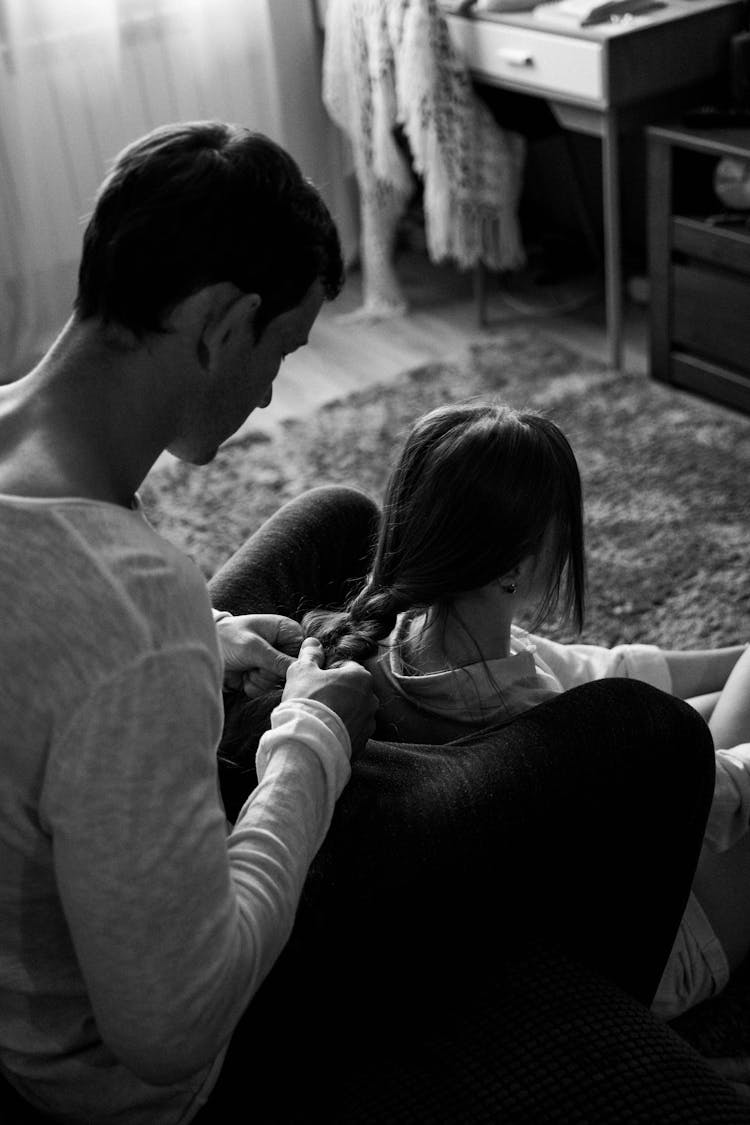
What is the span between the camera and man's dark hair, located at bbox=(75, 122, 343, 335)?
0.84 meters

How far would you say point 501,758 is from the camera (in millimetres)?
1106

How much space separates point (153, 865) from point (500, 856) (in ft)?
1.28

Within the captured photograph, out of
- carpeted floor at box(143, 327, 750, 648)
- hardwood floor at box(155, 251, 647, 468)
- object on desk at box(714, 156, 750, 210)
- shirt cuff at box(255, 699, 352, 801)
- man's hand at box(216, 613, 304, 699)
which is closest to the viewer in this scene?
shirt cuff at box(255, 699, 352, 801)

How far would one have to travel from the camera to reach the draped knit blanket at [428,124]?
284 centimetres

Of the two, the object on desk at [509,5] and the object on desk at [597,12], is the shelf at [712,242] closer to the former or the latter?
the object on desk at [597,12]

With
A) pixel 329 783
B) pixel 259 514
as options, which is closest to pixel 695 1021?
pixel 329 783

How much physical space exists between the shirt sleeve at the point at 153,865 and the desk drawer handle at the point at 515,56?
2213mm

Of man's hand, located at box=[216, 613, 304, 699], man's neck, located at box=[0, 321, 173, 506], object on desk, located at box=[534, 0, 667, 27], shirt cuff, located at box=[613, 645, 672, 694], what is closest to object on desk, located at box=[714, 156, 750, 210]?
object on desk, located at box=[534, 0, 667, 27]

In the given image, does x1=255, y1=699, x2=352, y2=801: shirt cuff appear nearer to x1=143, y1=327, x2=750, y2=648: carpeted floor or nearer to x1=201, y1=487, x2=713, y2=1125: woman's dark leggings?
x1=201, y1=487, x2=713, y2=1125: woman's dark leggings

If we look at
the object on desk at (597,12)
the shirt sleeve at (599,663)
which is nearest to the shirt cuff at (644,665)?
the shirt sleeve at (599,663)

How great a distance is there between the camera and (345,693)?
1.02 metres

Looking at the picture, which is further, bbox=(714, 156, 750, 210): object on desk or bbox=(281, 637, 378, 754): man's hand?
bbox=(714, 156, 750, 210): object on desk

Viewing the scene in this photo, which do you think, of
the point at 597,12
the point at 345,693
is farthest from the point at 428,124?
the point at 345,693

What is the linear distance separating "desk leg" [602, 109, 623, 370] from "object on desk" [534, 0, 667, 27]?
0.66 ft
